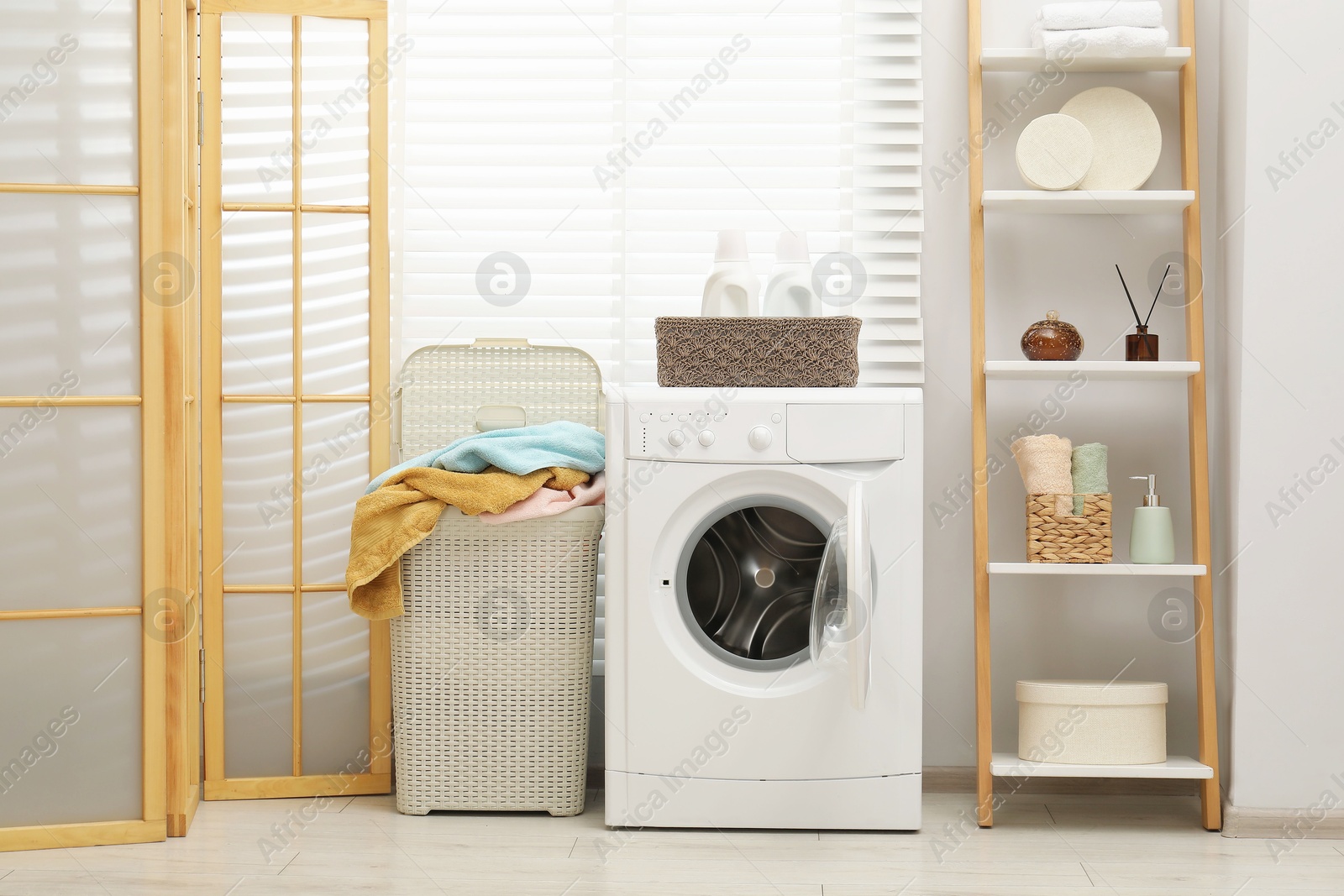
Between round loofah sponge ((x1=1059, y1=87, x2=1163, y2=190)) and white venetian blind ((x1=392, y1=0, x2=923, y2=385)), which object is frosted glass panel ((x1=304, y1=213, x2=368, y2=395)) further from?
round loofah sponge ((x1=1059, y1=87, x2=1163, y2=190))

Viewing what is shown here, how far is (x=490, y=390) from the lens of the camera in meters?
2.40

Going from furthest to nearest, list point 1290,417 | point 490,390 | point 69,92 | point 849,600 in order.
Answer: point 490,390 < point 1290,417 < point 69,92 < point 849,600

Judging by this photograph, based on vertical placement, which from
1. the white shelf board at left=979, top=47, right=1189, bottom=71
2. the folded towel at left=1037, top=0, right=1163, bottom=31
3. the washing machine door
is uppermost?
the folded towel at left=1037, top=0, right=1163, bottom=31

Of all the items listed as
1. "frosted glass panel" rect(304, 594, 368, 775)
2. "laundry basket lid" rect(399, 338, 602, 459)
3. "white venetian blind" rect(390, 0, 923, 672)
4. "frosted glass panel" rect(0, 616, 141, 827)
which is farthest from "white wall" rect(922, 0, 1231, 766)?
"frosted glass panel" rect(0, 616, 141, 827)

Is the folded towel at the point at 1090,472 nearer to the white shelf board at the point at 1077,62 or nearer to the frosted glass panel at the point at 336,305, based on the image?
the white shelf board at the point at 1077,62

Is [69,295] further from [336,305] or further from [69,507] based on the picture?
[336,305]

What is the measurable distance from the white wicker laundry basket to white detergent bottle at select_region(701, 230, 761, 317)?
0.51 meters

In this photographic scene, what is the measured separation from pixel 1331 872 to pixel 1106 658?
2.01ft

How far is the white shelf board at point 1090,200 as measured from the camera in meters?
2.13

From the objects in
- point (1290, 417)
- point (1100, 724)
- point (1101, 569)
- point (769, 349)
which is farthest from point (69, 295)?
point (1290, 417)

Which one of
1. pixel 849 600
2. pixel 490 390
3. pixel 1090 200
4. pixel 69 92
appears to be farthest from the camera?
pixel 490 390

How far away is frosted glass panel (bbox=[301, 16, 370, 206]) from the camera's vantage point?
233 centimetres

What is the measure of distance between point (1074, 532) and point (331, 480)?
1613 mm

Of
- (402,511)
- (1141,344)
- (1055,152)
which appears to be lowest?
(402,511)
